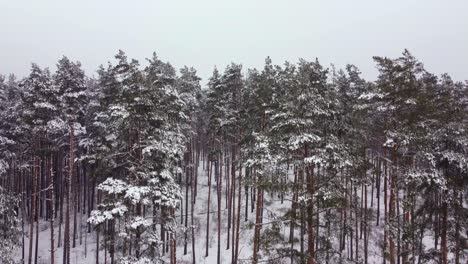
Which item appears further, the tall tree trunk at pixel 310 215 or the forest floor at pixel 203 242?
the forest floor at pixel 203 242

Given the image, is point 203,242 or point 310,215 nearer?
point 310,215

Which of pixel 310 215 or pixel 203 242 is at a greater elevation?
pixel 310 215

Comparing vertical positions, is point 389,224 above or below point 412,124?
below

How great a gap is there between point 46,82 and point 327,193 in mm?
20222

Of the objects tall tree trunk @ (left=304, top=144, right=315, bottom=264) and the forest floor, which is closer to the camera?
tall tree trunk @ (left=304, top=144, right=315, bottom=264)

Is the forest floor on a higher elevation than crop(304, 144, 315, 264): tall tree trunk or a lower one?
lower

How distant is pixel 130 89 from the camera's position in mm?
15438

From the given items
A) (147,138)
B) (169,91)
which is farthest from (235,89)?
(147,138)

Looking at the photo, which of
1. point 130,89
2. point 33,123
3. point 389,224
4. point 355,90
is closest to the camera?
point 389,224

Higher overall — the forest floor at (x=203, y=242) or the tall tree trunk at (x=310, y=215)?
the tall tree trunk at (x=310, y=215)

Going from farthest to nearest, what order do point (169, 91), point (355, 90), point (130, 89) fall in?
point (355, 90), point (169, 91), point (130, 89)

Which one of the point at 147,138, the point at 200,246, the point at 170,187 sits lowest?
the point at 200,246

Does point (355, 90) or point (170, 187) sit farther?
point (355, 90)

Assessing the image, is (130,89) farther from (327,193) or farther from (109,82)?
(109,82)
